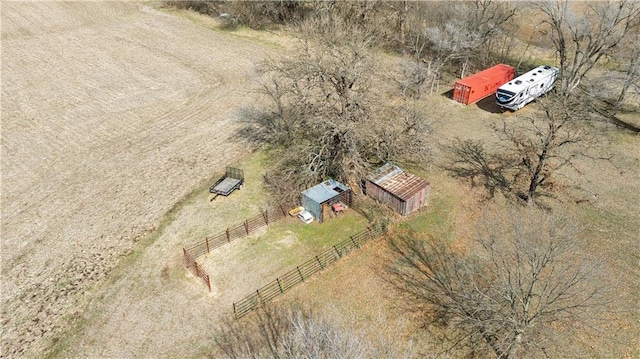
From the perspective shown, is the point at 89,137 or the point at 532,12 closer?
the point at 89,137

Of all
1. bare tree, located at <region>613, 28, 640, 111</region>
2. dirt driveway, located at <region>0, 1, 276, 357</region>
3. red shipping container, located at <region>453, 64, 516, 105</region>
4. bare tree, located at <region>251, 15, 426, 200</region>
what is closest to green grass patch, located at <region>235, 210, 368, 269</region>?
bare tree, located at <region>251, 15, 426, 200</region>

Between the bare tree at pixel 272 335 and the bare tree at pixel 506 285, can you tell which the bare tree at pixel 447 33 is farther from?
the bare tree at pixel 272 335

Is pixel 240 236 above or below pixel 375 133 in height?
below

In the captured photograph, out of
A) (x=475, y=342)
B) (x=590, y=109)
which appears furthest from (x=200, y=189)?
(x=590, y=109)

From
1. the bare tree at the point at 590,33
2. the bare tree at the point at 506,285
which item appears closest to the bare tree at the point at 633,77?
the bare tree at the point at 590,33

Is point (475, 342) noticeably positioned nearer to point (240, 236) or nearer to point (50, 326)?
point (240, 236)

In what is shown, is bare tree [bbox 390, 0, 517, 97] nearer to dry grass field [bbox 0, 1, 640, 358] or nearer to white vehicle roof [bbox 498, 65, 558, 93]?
dry grass field [bbox 0, 1, 640, 358]

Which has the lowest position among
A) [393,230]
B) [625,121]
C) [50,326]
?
[625,121]

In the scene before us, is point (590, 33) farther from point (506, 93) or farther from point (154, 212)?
point (154, 212)
